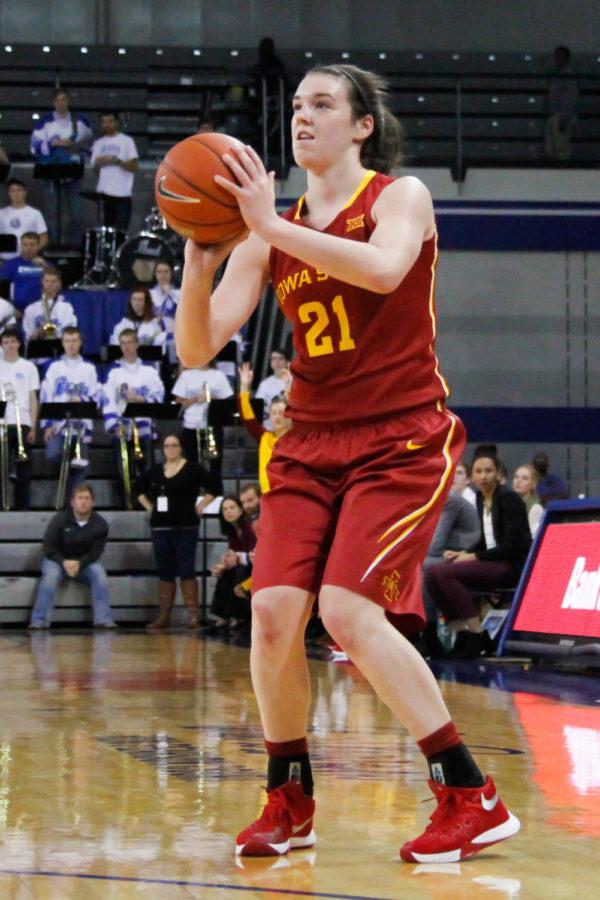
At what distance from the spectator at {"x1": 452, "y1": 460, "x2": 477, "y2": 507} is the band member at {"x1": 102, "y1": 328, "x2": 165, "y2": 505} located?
11.0 ft

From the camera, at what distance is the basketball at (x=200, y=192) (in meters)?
3.38

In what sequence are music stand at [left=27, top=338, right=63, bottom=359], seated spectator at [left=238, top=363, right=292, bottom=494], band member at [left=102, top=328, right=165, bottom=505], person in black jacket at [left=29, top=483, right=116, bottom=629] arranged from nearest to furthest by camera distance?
seated spectator at [left=238, top=363, right=292, bottom=494]
person in black jacket at [left=29, top=483, right=116, bottom=629]
band member at [left=102, top=328, right=165, bottom=505]
music stand at [left=27, top=338, right=63, bottom=359]

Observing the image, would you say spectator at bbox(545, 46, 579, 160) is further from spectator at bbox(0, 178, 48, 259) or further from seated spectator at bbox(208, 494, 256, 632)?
seated spectator at bbox(208, 494, 256, 632)

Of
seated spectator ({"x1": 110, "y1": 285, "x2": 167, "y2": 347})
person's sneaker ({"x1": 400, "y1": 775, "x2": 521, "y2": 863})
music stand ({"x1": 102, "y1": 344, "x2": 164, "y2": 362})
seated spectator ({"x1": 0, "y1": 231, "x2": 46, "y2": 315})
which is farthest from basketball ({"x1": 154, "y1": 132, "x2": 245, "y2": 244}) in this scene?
seated spectator ({"x1": 0, "y1": 231, "x2": 46, "y2": 315})

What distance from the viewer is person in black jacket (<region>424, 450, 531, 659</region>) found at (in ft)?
32.0

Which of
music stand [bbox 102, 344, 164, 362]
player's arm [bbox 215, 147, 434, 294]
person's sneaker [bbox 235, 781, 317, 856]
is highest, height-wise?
player's arm [bbox 215, 147, 434, 294]

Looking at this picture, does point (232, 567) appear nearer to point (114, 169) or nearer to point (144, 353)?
point (144, 353)

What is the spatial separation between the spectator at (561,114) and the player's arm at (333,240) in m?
15.7

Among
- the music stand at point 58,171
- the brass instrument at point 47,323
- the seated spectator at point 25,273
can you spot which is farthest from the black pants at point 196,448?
the music stand at point 58,171

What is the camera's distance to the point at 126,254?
53.6 ft

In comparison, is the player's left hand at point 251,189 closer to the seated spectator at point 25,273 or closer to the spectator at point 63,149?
the seated spectator at point 25,273

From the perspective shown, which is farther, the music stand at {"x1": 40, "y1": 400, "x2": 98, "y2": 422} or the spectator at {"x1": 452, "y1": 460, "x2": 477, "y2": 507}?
the music stand at {"x1": 40, "y1": 400, "x2": 98, "y2": 422}

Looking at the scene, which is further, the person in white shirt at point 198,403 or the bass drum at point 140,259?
the bass drum at point 140,259

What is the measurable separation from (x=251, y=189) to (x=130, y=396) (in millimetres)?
10609
